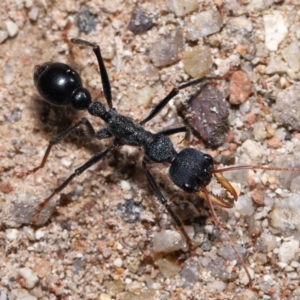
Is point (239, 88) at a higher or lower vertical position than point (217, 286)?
higher

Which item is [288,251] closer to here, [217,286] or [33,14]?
[217,286]

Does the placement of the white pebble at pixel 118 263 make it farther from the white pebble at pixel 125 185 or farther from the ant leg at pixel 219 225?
the ant leg at pixel 219 225

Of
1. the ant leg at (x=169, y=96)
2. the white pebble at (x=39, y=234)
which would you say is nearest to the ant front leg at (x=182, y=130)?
the ant leg at (x=169, y=96)

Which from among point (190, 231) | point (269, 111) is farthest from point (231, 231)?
point (269, 111)

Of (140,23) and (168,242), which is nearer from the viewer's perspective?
(168,242)

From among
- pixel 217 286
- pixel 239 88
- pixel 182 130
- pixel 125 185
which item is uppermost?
pixel 239 88

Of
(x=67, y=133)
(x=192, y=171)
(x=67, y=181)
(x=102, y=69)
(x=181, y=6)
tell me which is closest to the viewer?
(x=192, y=171)

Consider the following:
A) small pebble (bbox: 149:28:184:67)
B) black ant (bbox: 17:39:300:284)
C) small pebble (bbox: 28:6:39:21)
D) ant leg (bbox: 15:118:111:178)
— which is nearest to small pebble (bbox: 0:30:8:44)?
small pebble (bbox: 28:6:39:21)

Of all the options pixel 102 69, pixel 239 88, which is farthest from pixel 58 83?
pixel 239 88
